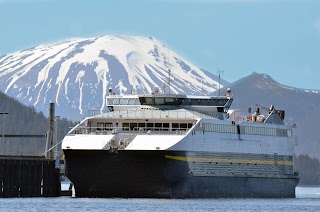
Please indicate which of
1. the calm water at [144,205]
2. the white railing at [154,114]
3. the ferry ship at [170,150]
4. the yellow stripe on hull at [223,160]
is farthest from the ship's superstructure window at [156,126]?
the calm water at [144,205]

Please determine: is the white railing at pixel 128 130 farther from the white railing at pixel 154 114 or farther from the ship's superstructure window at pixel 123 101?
the ship's superstructure window at pixel 123 101

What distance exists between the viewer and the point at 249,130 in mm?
142000

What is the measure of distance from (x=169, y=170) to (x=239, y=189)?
14.1 metres

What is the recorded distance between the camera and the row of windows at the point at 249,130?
13500 cm

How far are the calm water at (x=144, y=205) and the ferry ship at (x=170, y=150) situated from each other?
1.95 meters

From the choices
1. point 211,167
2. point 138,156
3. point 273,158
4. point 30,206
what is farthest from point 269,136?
point 30,206

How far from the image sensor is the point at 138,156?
127188 millimetres

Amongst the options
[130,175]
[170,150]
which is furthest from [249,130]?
[130,175]

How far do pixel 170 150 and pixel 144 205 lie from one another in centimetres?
978

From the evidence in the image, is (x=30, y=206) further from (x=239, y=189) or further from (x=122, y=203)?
(x=239, y=189)

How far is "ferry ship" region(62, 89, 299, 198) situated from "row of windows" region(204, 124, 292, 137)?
9 cm

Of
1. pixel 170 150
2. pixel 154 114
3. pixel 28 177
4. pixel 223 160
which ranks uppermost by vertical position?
pixel 154 114

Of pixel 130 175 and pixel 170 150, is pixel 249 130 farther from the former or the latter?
pixel 130 175

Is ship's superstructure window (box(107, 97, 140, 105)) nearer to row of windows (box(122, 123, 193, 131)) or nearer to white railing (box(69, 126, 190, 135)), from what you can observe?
row of windows (box(122, 123, 193, 131))
